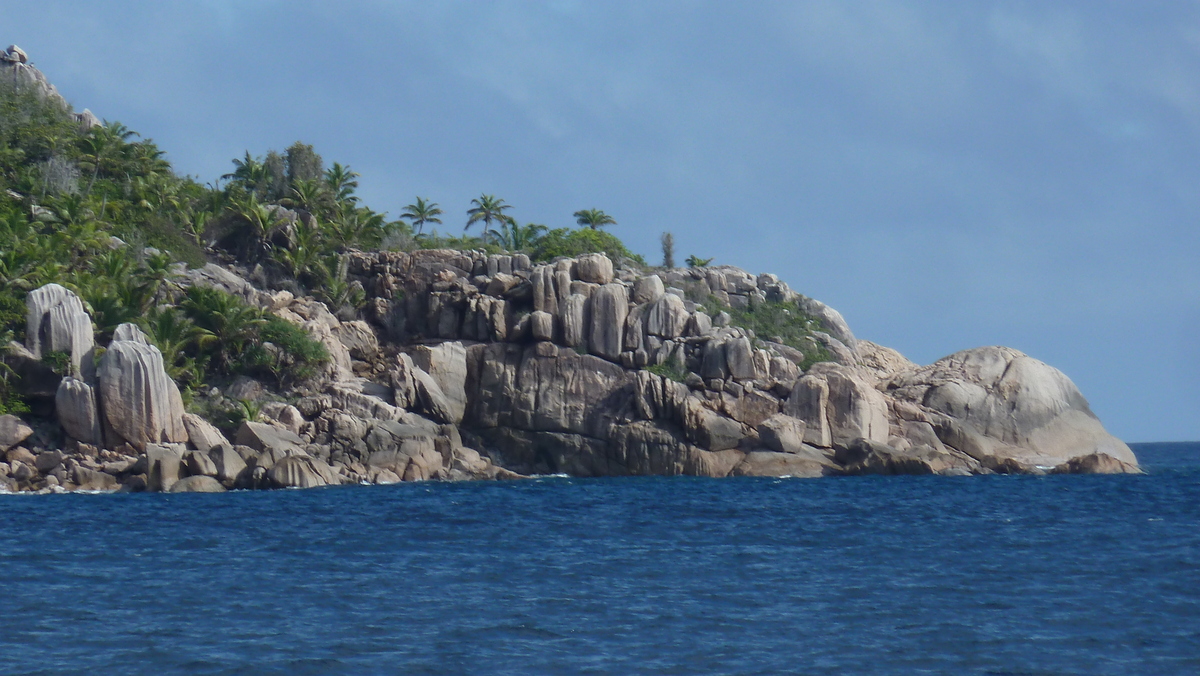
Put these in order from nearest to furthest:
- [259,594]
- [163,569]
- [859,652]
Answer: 1. [859,652]
2. [259,594]
3. [163,569]

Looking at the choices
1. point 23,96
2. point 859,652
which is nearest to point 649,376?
point 859,652

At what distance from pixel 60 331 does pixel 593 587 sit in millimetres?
29336

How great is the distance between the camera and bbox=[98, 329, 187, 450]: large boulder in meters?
40.4

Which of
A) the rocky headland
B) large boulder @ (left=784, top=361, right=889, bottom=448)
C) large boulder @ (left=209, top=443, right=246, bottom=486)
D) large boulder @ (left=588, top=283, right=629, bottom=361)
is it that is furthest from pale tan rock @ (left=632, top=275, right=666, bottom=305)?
large boulder @ (left=209, top=443, right=246, bottom=486)

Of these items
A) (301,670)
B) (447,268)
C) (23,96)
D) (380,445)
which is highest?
(23,96)

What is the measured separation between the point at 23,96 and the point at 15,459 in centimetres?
3544

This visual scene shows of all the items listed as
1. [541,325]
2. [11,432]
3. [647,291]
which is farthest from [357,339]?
[11,432]

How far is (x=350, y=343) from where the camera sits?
2087 inches

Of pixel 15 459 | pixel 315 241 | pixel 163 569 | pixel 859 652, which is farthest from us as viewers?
pixel 315 241

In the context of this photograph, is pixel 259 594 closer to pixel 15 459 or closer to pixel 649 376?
pixel 15 459

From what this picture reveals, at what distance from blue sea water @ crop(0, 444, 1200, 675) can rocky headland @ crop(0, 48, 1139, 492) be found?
5.94 meters

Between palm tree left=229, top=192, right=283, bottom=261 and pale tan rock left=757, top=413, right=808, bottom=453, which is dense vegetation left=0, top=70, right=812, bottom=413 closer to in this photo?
palm tree left=229, top=192, right=283, bottom=261

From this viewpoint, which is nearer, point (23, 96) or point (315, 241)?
point (315, 241)

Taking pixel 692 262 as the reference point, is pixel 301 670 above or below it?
below
